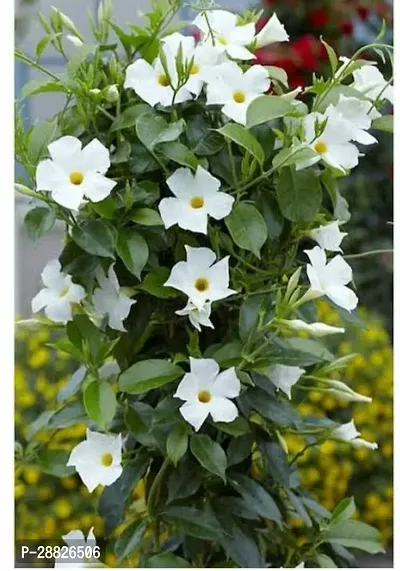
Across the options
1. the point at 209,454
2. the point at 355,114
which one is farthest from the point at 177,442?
the point at 355,114

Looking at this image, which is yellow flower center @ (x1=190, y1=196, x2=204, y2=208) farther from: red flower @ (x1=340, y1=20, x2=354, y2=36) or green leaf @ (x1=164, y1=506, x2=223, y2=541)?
red flower @ (x1=340, y1=20, x2=354, y2=36)

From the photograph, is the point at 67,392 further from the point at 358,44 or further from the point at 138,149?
the point at 358,44

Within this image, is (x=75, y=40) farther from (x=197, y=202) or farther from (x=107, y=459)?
(x=107, y=459)

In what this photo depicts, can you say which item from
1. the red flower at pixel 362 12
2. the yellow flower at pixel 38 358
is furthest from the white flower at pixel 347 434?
the red flower at pixel 362 12

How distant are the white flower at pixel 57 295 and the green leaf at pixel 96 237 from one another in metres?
0.06

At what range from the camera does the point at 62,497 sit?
2055 mm

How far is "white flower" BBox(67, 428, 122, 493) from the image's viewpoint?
0.84m

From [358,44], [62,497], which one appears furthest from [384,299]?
[62,497]

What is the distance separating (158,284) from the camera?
85 cm

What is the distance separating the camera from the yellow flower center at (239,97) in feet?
2.78

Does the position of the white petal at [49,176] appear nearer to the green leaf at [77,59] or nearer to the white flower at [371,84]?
the green leaf at [77,59]

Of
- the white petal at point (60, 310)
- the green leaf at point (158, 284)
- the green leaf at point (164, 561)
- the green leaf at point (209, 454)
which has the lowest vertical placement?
the green leaf at point (164, 561)

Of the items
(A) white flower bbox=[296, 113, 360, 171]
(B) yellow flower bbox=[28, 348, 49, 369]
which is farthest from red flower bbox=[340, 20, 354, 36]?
(A) white flower bbox=[296, 113, 360, 171]

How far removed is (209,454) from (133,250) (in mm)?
205
